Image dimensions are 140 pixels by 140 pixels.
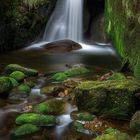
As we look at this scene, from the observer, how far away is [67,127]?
7.32 meters

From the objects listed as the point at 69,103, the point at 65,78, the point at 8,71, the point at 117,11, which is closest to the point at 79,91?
the point at 69,103

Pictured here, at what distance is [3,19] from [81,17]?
168 inches

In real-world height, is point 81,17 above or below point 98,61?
above

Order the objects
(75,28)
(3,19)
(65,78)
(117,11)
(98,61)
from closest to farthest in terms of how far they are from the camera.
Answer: (65,78) → (117,11) → (98,61) → (3,19) → (75,28)

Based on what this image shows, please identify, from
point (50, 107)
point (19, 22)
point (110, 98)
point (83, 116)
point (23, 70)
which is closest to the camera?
point (83, 116)

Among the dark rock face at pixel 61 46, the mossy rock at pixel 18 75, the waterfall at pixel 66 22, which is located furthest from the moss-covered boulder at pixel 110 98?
the waterfall at pixel 66 22

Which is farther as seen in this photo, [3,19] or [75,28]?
[75,28]

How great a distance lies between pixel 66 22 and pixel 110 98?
9.99m

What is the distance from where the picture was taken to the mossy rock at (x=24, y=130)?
6.91m

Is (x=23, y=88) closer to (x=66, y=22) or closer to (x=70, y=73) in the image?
(x=70, y=73)

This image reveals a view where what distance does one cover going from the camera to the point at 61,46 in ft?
50.4

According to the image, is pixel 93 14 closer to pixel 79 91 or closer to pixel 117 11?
pixel 117 11

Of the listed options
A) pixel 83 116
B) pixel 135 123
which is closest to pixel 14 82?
pixel 83 116

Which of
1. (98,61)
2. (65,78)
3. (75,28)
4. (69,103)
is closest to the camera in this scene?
(69,103)
